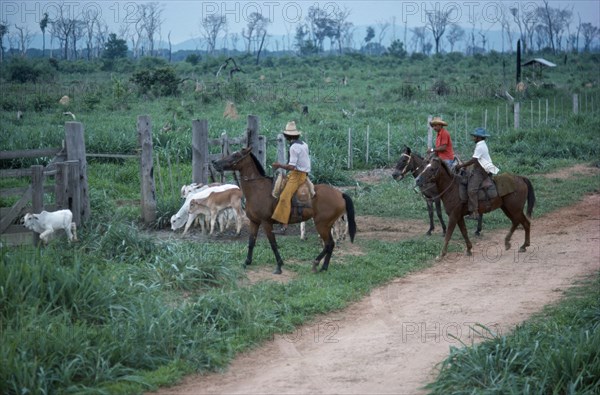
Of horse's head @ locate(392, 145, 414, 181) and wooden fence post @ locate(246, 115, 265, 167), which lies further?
wooden fence post @ locate(246, 115, 265, 167)

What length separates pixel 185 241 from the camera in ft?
46.2

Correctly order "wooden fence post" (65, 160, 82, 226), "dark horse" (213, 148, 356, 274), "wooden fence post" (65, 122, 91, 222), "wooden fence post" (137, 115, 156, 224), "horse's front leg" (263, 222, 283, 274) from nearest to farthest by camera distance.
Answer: "horse's front leg" (263, 222, 283, 274) < "dark horse" (213, 148, 356, 274) < "wooden fence post" (65, 160, 82, 226) < "wooden fence post" (65, 122, 91, 222) < "wooden fence post" (137, 115, 156, 224)

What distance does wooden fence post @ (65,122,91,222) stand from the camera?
13.1 meters

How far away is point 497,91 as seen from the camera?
41.3 m

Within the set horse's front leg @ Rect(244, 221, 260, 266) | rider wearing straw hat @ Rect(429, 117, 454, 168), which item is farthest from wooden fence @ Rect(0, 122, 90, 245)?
rider wearing straw hat @ Rect(429, 117, 454, 168)

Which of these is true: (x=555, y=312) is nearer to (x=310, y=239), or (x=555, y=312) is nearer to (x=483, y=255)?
(x=483, y=255)

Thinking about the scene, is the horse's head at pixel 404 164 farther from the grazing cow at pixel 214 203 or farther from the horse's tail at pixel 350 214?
the grazing cow at pixel 214 203

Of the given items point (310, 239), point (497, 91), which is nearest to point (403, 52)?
point (497, 91)

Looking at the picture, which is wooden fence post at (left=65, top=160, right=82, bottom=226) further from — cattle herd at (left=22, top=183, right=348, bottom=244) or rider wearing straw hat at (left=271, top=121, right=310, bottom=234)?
rider wearing straw hat at (left=271, top=121, right=310, bottom=234)

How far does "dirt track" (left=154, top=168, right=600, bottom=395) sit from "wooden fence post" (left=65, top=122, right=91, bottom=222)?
205 inches

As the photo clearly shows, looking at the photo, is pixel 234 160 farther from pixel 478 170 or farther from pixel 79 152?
pixel 478 170

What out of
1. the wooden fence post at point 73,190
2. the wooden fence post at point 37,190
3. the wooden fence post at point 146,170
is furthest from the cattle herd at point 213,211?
the wooden fence post at point 37,190

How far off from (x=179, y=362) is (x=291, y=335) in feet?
5.77

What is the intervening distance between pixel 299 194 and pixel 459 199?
133 inches
